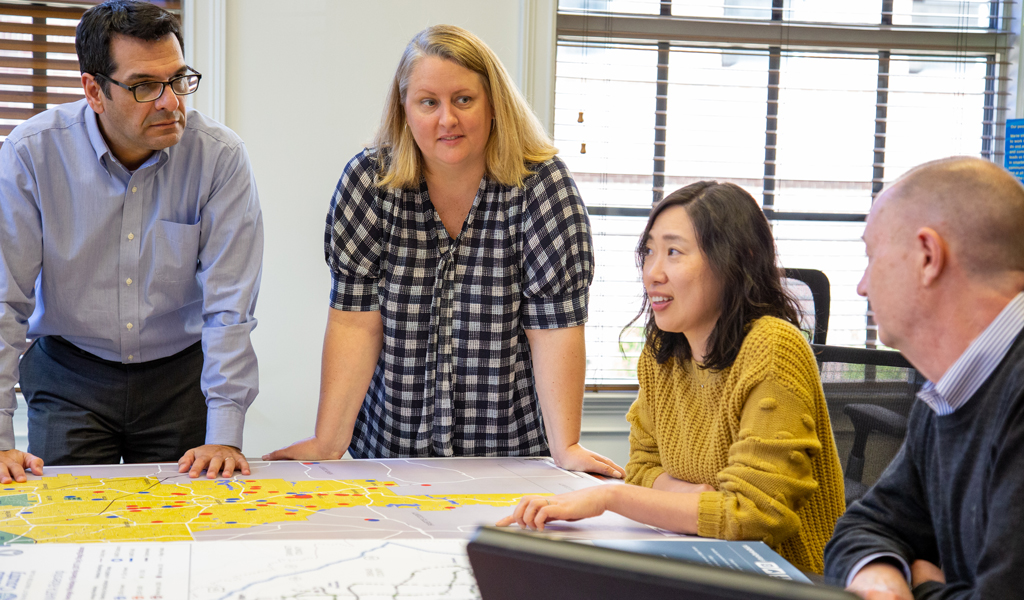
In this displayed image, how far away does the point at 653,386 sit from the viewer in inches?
57.7

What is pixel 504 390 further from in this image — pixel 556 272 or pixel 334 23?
pixel 334 23

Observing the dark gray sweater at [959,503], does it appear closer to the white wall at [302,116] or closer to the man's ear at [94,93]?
the man's ear at [94,93]

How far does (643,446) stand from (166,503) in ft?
2.62

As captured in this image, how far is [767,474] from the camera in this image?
1163mm

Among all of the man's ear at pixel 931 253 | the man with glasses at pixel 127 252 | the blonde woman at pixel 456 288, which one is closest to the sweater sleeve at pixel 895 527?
the man's ear at pixel 931 253

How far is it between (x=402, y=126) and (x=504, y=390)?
62 cm

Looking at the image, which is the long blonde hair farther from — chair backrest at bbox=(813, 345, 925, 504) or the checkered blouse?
chair backrest at bbox=(813, 345, 925, 504)

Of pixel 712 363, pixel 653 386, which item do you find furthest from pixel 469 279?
pixel 712 363

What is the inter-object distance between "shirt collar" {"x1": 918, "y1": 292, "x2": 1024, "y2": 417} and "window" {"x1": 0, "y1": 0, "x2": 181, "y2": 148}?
2.74 meters

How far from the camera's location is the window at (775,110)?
3.14m

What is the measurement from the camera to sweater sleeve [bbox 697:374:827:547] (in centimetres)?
115

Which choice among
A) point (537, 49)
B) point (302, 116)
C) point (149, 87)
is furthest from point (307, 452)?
point (537, 49)

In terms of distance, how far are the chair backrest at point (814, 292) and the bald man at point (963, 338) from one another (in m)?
1.08

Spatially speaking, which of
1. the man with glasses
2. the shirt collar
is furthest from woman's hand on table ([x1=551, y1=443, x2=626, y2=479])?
the shirt collar
